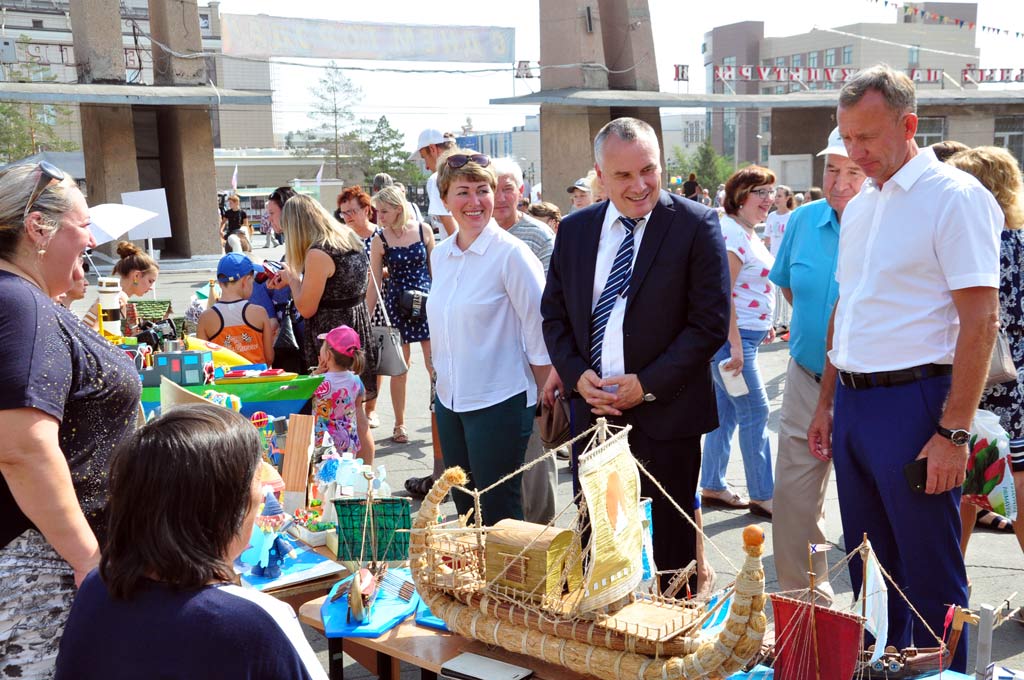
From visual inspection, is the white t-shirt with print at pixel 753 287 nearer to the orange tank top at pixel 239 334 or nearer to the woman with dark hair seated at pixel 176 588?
the orange tank top at pixel 239 334

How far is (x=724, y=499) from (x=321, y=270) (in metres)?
2.72

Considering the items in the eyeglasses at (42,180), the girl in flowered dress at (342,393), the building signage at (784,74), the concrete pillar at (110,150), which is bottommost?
the girl in flowered dress at (342,393)

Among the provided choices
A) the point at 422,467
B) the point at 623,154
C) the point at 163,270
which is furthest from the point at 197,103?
the point at 623,154

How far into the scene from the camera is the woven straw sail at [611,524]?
2.18m

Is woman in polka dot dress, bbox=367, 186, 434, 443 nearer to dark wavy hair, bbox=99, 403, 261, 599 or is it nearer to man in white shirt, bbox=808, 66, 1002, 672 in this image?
man in white shirt, bbox=808, 66, 1002, 672

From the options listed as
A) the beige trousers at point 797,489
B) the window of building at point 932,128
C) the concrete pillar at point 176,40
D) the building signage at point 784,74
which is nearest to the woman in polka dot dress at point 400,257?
the beige trousers at point 797,489

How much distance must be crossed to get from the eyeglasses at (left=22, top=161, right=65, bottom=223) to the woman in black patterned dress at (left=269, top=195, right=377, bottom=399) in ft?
9.71

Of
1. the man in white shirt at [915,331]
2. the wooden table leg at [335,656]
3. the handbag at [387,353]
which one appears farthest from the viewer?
the handbag at [387,353]

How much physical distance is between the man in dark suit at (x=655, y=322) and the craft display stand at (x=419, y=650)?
927 mm

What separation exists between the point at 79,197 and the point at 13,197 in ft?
0.52

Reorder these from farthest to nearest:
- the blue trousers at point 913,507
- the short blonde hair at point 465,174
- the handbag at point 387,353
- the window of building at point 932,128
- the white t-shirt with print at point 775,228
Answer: the window of building at point 932,128, the white t-shirt with print at point 775,228, the handbag at point 387,353, the short blonde hair at point 465,174, the blue trousers at point 913,507

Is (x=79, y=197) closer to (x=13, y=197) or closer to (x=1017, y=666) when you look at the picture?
(x=13, y=197)

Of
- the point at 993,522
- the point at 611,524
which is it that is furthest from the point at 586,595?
the point at 993,522

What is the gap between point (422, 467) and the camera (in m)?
6.26
